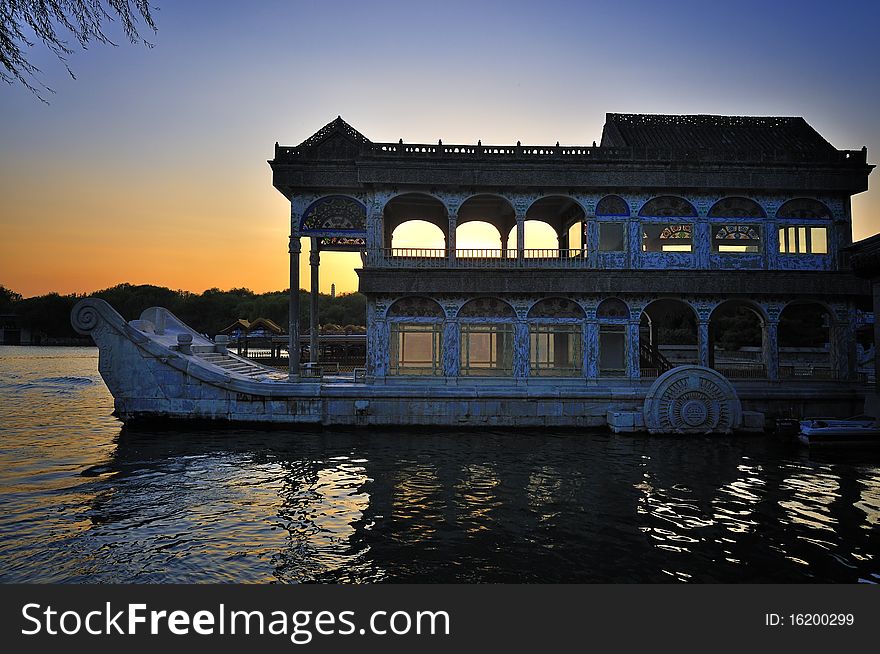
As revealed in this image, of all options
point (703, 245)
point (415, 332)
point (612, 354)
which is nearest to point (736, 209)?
point (703, 245)

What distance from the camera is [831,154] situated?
20125 millimetres

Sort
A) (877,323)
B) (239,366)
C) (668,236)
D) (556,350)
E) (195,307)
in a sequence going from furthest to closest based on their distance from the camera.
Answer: (195,307)
(556,350)
(239,366)
(668,236)
(877,323)

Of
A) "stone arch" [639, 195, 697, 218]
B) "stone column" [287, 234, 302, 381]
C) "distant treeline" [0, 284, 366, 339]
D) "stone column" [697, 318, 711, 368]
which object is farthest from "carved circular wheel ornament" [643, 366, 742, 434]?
"distant treeline" [0, 284, 366, 339]

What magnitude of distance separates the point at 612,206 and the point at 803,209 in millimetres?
7388

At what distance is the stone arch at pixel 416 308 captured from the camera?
20.2 meters

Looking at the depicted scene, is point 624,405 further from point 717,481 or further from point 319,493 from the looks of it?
point 319,493

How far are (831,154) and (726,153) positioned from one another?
4.05m

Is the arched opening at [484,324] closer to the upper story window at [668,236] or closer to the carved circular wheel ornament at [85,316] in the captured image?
the upper story window at [668,236]

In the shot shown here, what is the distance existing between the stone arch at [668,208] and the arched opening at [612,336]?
143 inches

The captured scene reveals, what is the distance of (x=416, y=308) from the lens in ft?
66.6

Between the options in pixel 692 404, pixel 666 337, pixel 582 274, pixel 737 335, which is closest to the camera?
pixel 692 404

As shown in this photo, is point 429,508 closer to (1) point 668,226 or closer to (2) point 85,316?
(2) point 85,316

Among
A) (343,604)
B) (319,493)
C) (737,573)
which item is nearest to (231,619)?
(343,604)

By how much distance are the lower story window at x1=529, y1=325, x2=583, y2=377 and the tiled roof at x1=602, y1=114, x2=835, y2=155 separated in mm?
8057
